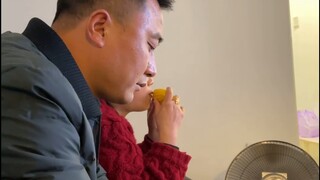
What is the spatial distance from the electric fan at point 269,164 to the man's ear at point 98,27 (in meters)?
0.71

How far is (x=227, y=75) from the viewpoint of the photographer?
145 cm

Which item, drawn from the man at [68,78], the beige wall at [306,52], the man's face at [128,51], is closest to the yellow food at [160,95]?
the man at [68,78]

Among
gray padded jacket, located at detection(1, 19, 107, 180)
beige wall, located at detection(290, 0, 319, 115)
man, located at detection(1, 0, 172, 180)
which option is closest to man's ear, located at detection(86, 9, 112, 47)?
man, located at detection(1, 0, 172, 180)

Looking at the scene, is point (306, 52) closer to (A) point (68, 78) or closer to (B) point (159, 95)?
(B) point (159, 95)

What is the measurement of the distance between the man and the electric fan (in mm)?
499

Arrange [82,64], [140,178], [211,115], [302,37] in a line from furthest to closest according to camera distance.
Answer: [302,37] → [211,115] → [140,178] → [82,64]

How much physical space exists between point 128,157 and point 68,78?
0.29m

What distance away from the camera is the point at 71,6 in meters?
0.71

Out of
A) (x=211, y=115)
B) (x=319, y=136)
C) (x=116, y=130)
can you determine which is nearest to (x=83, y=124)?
(x=116, y=130)

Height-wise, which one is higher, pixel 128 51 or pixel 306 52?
pixel 128 51

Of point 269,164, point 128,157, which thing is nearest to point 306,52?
point 269,164

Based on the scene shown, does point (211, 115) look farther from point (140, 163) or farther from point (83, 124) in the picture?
point (83, 124)

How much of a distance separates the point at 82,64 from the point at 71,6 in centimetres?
14

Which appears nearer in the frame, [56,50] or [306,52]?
[56,50]
